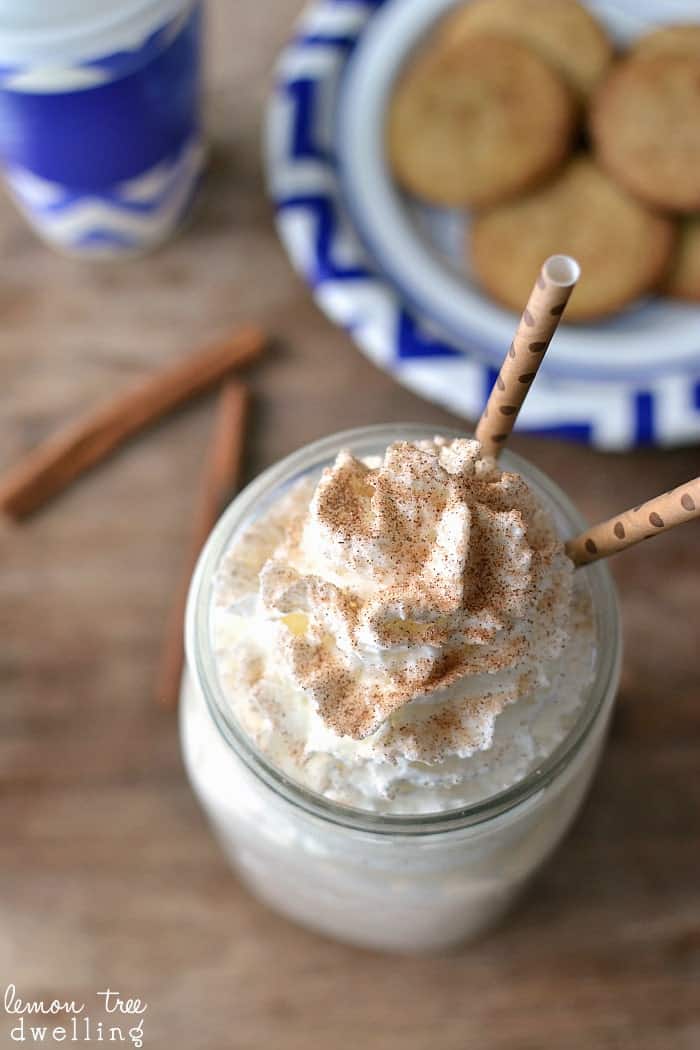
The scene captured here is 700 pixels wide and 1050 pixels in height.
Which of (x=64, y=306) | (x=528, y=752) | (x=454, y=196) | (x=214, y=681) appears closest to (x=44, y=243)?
(x=64, y=306)

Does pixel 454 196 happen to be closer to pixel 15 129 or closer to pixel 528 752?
pixel 15 129

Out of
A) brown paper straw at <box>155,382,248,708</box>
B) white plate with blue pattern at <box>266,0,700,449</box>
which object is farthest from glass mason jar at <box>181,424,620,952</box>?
white plate with blue pattern at <box>266,0,700,449</box>

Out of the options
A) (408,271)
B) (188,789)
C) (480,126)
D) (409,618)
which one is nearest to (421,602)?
(409,618)

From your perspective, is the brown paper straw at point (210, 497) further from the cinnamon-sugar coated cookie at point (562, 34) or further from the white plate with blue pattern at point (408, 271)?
the cinnamon-sugar coated cookie at point (562, 34)

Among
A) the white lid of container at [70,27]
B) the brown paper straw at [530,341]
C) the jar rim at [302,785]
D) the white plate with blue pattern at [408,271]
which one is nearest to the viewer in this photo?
the brown paper straw at [530,341]

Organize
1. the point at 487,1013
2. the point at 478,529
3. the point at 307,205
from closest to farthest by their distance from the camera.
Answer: the point at 478,529
the point at 487,1013
the point at 307,205

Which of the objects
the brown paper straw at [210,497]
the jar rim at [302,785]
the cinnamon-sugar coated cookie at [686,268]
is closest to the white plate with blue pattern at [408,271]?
the cinnamon-sugar coated cookie at [686,268]
